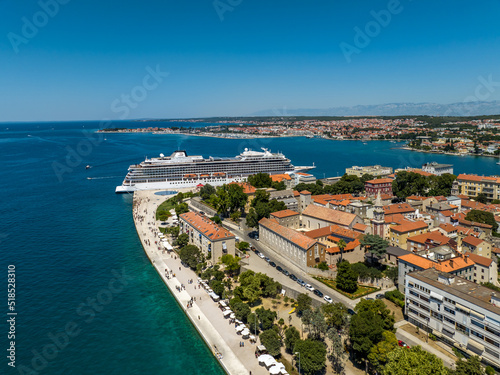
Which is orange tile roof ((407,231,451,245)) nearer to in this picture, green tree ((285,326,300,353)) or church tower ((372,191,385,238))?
church tower ((372,191,385,238))

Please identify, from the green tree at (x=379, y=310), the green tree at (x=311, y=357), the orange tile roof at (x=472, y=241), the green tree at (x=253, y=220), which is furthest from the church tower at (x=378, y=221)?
the green tree at (x=311, y=357)

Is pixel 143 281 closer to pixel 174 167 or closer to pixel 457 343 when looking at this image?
pixel 457 343

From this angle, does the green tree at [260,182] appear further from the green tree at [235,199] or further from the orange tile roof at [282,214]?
the orange tile roof at [282,214]

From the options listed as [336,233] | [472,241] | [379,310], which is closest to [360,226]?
[336,233]

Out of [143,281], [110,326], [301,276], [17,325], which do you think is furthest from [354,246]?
[17,325]

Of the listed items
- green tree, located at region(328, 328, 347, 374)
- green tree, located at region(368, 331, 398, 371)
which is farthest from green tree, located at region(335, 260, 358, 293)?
green tree, located at region(368, 331, 398, 371)

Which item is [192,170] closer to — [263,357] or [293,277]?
[293,277]

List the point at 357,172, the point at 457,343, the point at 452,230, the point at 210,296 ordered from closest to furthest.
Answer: the point at 457,343
the point at 210,296
the point at 452,230
the point at 357,172

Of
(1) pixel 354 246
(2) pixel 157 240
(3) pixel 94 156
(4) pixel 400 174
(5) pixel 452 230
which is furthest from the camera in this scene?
(3) pixel 94 156
